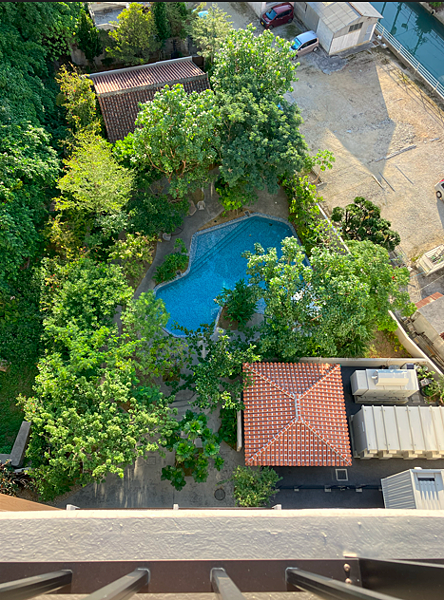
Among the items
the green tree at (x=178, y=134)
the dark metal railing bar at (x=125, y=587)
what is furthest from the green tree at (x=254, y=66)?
the dark metal railing bar at (x=125, y=587)

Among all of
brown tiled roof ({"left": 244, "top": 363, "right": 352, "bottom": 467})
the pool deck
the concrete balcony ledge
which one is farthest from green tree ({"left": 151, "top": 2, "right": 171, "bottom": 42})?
the concrete balcony ledge

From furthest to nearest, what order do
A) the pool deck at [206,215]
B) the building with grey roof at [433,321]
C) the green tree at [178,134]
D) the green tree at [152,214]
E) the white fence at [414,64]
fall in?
the white fence at [414,64], the pool deck at [206,215], the green tree at [152,214], the building with grey roof at [433,321], the green tree at [178,134]

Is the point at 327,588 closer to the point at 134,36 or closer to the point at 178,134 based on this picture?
the point at 178,134

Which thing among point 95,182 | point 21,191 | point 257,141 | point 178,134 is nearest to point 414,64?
point 257,141

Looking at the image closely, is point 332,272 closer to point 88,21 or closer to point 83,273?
point 83,273

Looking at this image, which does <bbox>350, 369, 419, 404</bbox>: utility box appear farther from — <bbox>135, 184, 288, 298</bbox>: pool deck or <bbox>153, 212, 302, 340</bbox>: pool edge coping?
<bbox>135, 184, 288, 298</bbox>: pool deck

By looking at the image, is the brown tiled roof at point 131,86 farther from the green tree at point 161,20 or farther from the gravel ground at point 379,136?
the gravel ground at point 379,136
